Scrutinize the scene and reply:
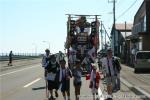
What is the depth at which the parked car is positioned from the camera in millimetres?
36875

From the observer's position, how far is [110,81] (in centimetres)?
1606

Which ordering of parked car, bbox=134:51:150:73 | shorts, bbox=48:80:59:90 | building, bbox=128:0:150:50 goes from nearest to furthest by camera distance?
shorts, bbox=48:80:59:90 → parked car, bbox=134:51:150:73 → building, bbox=128:0:150:50

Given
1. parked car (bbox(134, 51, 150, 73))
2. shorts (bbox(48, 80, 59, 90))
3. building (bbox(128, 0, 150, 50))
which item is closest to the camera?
shorts (bbox(48, 80, 59, 90))

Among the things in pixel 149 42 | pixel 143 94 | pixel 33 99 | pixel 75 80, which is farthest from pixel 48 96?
Answer: pixel 149 42

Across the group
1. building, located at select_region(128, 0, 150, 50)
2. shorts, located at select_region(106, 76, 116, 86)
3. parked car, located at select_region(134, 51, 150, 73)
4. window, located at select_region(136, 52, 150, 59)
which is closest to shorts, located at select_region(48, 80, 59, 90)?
shorts, located at select_region(106, 76, 116, 86)

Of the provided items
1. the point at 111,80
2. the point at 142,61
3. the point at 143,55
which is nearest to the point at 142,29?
the point at 143,55

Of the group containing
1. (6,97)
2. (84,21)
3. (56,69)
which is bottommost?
(6,97)

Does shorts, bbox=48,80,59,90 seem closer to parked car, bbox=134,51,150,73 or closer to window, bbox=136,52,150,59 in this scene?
parked car, bbox=134,51,150,73

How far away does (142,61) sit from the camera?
122ft

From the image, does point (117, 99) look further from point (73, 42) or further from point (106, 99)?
point (73, 42)

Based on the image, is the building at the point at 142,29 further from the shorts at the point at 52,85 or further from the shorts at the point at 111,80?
the shorts at the point at 111,80

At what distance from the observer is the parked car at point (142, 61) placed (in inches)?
1452

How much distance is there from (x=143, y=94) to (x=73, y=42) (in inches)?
469

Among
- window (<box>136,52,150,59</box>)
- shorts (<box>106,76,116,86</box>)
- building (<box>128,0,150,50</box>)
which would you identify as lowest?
shorts (<box>106,76,116,86</box>)
